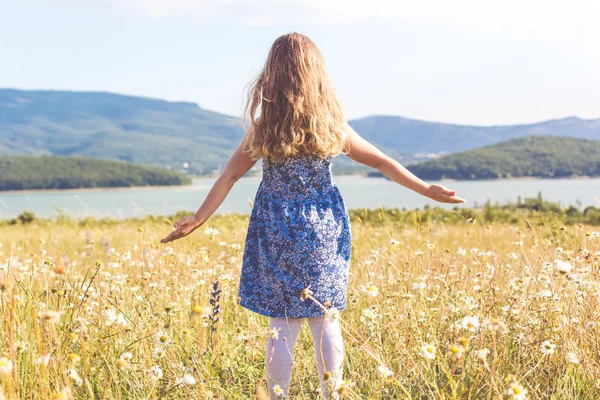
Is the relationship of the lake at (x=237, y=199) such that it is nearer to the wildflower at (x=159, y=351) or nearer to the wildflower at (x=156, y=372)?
the wildflower at (x=159, y=351)

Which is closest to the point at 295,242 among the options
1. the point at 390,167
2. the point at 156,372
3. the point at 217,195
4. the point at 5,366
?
the point at 217,195

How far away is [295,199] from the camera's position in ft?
10.5

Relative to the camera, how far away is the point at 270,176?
10.8ft

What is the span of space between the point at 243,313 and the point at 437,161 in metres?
80.8

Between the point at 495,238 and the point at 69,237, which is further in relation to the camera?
the point at 69,237

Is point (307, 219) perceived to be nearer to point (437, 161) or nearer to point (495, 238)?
point (495, 238)

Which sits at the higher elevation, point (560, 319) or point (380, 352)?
point (560, 319)

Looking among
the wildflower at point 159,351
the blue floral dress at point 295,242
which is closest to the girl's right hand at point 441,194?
the blue floral dress at point 295,242

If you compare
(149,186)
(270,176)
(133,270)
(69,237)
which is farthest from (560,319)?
(149,186)

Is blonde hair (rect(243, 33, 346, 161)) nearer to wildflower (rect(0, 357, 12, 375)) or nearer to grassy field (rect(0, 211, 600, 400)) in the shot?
grassy field (rect(0, 211, 600, 400))

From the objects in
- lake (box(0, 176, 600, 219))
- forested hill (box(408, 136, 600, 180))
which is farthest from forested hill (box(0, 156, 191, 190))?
forested hill (box(408, 136, 600, 180))

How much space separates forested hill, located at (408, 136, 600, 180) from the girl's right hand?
74.8 m

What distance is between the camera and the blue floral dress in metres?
3.05

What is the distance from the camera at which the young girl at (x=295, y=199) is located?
304cm
